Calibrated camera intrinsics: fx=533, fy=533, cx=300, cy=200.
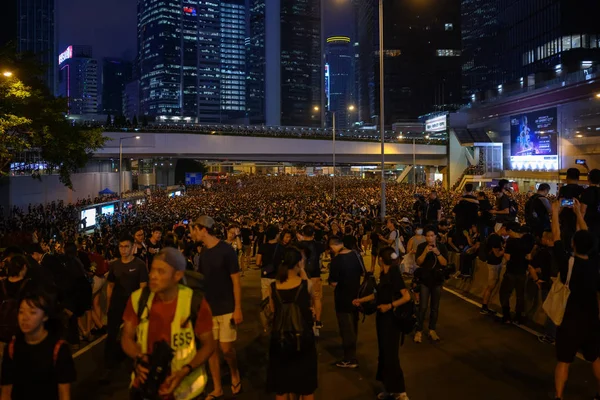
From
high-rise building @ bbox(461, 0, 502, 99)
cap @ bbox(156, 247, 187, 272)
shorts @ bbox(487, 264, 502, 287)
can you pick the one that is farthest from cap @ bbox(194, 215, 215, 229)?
high-rise building @ bbox(461, 0, 502, 99)

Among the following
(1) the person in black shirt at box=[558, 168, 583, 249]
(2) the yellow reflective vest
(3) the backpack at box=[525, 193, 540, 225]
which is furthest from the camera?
(3) the backpack at box=[525, 193, 540, 225]

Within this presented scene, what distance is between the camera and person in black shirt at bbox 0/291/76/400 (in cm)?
359

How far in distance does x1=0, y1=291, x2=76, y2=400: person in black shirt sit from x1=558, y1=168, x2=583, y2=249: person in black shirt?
634 centimetres

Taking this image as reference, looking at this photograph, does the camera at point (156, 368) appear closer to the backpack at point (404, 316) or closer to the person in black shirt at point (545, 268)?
the backpack at point (404, 316)

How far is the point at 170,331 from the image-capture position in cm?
349

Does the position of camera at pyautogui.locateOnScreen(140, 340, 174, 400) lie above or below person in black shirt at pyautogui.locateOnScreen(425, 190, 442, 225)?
below

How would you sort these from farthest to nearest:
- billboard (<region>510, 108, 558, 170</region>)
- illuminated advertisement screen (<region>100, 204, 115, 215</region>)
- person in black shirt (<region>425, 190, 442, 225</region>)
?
billboard (<region>510, 108, 558, 170</region>) → illuminated advertisement screen (<region>100, 204, 115, 215</region>) → person in black shirt (<region>425, 190, 442, 225</region>)

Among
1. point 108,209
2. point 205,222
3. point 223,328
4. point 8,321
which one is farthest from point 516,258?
point 108,209

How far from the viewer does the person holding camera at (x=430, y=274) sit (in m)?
7.77

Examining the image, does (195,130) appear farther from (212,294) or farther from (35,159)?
(212,294)

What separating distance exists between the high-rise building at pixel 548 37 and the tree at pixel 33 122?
155ft

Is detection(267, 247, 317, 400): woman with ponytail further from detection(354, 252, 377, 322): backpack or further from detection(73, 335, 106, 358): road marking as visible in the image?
detection(73, 335, 106, 358): road marking

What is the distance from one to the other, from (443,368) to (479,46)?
128978 millimetres

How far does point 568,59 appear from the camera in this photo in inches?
2763
